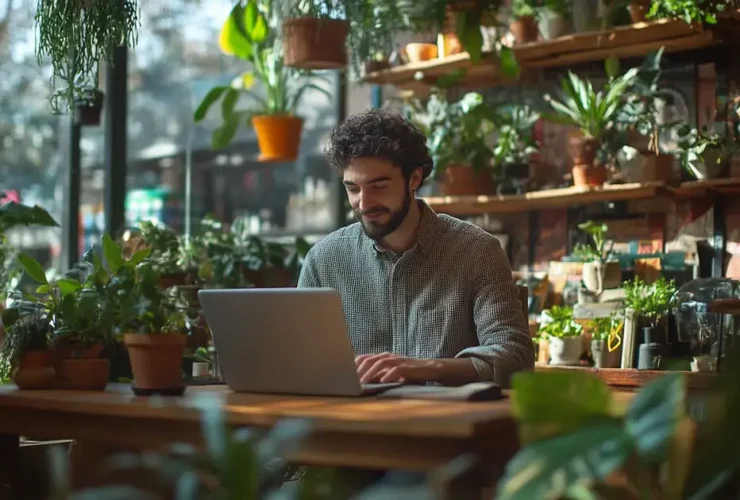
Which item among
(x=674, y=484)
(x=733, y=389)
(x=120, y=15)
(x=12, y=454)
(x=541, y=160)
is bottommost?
(x=12, y=454)

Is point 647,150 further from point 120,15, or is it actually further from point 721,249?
point 120,15

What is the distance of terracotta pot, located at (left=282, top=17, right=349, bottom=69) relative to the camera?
4.71m

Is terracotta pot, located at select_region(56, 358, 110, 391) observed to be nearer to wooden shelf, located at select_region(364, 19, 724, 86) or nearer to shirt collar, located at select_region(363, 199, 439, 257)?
shirt collar, located at select_region(363, 199, 439, 257)

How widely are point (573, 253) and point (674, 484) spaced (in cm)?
311

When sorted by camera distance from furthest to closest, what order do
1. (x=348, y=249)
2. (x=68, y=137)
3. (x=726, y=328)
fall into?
(x=68, y=137) → (x=726, y=328) → (x=348, y=249)

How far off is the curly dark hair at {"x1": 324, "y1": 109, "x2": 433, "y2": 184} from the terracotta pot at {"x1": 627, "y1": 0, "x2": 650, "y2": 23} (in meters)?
1.43

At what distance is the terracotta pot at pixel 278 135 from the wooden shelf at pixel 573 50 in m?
0.40

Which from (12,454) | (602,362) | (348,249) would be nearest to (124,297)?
(12,454)

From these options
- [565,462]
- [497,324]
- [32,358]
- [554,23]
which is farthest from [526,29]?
[565,462]

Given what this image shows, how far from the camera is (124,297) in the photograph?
2.66m

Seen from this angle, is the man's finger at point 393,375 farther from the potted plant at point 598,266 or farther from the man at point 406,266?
the potted plant at point 598,266

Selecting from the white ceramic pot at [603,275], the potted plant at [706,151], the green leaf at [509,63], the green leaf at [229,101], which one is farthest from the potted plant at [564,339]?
the green leaf at [229,101]

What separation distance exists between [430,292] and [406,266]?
11 cm

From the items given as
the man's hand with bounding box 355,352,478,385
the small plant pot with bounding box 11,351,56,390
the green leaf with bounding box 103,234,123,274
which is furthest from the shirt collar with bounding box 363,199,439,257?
the small plant pot with bounding box 11,351,56,390
